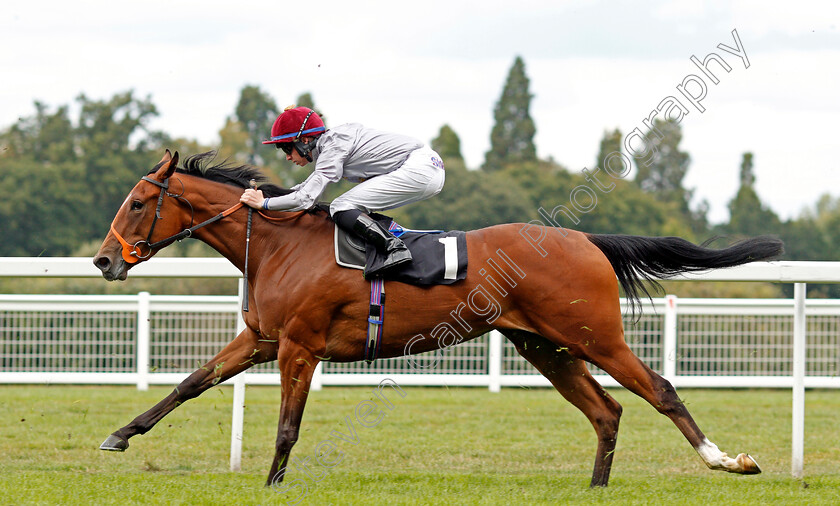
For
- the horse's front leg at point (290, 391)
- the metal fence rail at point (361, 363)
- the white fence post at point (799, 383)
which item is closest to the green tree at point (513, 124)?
the metal fence rail at point (361, 363)

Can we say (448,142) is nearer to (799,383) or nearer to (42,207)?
(42,207)

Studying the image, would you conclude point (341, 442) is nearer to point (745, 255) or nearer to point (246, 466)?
point (246, 466)

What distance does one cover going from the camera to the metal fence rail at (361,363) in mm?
8812

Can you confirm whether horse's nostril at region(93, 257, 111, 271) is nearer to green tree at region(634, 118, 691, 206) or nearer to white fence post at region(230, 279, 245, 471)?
white fence post at region(230, 279, 245, 471)

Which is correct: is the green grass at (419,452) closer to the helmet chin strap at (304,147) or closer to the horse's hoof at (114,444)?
the horse's hoof at (114,444)

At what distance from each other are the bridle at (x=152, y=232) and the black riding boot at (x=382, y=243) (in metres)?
0.77

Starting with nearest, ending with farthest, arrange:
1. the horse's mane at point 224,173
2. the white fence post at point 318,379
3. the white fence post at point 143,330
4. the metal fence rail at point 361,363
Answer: the horse's mane at point 224,173
the metal fence rail at point 361,363
the white fence post at point 143,330
the white fence post at point 318,379

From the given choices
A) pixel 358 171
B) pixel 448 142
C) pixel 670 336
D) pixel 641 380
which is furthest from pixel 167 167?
pixel 448 142

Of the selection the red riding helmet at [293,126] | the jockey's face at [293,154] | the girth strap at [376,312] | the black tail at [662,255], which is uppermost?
the red riding helmet at [293,126]

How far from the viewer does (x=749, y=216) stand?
48.0 metres

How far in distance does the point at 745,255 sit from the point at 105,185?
34045 mm

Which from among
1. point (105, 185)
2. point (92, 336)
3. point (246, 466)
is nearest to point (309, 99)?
point (105, 185)

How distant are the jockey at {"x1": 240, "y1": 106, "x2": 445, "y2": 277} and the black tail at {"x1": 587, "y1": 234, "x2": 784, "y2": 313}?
41.3 inches

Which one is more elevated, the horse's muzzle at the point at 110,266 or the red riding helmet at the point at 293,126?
the red riding helmet at the point at 293,126
